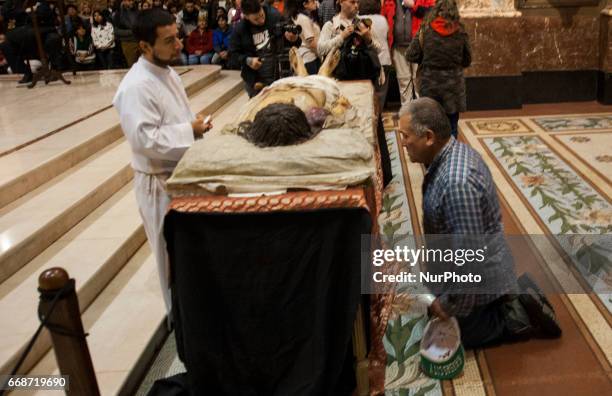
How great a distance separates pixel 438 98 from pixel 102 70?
7.06 m

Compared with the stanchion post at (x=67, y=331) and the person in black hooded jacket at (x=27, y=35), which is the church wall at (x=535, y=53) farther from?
the stanchion post at (x=67, y=331)

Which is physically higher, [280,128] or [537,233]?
[280,128]

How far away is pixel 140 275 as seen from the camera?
3.52 meters

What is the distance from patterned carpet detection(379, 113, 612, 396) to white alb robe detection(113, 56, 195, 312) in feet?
4.41

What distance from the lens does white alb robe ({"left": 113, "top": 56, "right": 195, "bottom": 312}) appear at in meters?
2.55

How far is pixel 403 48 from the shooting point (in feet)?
23.7

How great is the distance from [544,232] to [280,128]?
240 centimetres

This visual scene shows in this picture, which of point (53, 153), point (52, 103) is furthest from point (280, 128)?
point (52, 103)

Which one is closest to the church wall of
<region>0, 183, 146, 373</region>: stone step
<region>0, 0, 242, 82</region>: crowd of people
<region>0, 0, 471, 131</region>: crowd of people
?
<region>0, 0, 471, 131</region>: crowd of people

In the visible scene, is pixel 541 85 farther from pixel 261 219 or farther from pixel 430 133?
pixel 261 219

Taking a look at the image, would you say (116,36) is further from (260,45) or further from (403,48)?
(260,45)

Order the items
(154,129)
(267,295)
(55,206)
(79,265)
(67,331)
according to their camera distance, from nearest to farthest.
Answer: (67,331)
(267,295)
(154,129)
(79,265)
(55,206)

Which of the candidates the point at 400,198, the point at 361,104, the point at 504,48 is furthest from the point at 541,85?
the point at 361,104

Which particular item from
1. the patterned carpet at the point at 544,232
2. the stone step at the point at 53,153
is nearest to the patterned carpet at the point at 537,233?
the patterned carpet at the point at 544,232
